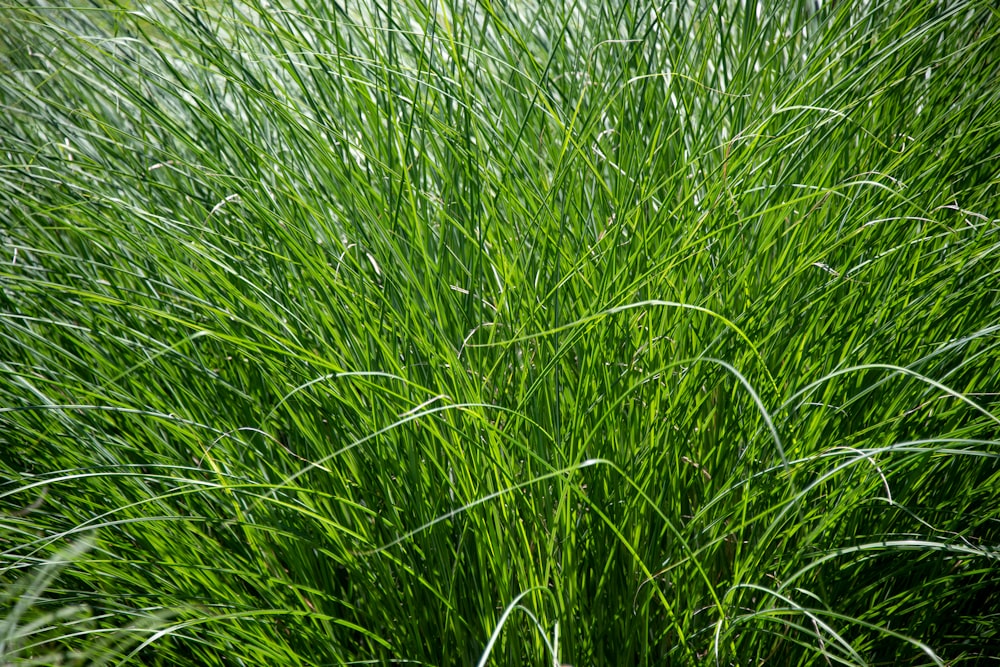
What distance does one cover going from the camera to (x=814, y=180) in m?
1.14

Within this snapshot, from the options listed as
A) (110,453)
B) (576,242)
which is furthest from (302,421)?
(576,242)

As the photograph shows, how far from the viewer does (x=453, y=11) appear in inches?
43.2

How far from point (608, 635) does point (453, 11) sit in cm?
82

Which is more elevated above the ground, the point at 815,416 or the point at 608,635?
the point at 815,416

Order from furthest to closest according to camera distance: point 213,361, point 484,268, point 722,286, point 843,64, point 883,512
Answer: point 843,64
point 213,361
point 484,268
point 722,286
point 883,512

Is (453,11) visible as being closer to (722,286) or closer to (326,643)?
(722,286)

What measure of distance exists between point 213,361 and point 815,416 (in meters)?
0.87

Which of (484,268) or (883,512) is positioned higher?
(484,268)

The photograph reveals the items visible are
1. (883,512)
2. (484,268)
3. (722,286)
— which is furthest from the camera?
(484,268)

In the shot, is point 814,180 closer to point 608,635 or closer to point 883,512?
point 883,512

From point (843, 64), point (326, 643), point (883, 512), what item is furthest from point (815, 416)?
point (843, 64)

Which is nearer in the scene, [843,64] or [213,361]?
[213,361]

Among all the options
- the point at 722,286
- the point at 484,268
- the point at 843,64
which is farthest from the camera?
the point at 843,64

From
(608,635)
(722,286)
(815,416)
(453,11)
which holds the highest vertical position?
(453,11)
